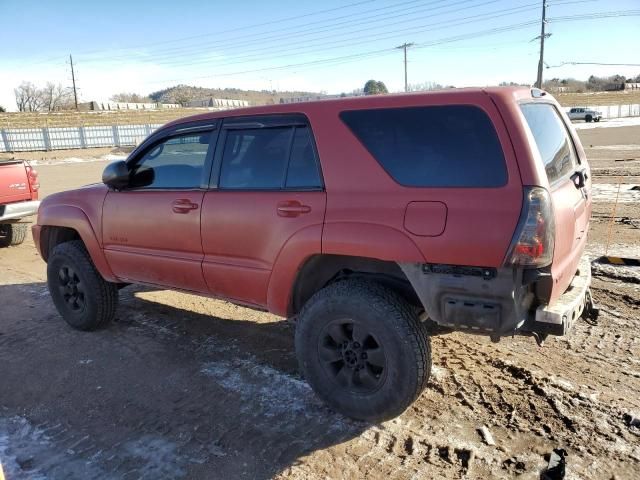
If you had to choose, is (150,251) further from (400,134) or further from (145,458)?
(400,134)

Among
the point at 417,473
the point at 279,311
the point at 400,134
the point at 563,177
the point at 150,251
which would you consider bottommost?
the point at 417,473

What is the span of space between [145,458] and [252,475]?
662 millimetres

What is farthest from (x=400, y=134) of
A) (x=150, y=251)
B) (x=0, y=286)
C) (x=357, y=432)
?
(x=0, y=286)

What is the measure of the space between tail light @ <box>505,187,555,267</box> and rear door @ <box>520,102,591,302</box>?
11cm

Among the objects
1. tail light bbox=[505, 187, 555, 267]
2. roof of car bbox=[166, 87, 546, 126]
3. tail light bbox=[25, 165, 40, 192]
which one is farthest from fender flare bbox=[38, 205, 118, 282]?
tail light bbox=[25, 165, 40, 192]

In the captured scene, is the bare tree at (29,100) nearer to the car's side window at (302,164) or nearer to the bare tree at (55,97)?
the bare tree at (55,97)

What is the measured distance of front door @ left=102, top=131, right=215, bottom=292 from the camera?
3.85 meters

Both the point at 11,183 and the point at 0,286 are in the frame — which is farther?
the point at 11,183

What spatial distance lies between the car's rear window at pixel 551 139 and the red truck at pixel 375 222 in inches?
0.7

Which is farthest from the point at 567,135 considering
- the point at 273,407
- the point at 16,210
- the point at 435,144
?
the point at 16,210

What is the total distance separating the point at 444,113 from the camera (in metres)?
2.83

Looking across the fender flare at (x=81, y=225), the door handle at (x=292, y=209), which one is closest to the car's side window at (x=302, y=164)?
the door handle at (x=292, y=209)

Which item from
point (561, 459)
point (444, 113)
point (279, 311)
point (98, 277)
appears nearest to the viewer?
point (561, 459)

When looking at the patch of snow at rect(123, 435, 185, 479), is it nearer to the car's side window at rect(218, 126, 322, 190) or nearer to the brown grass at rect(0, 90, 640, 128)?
the car's side window at rect(218, 126, 322, 190)
